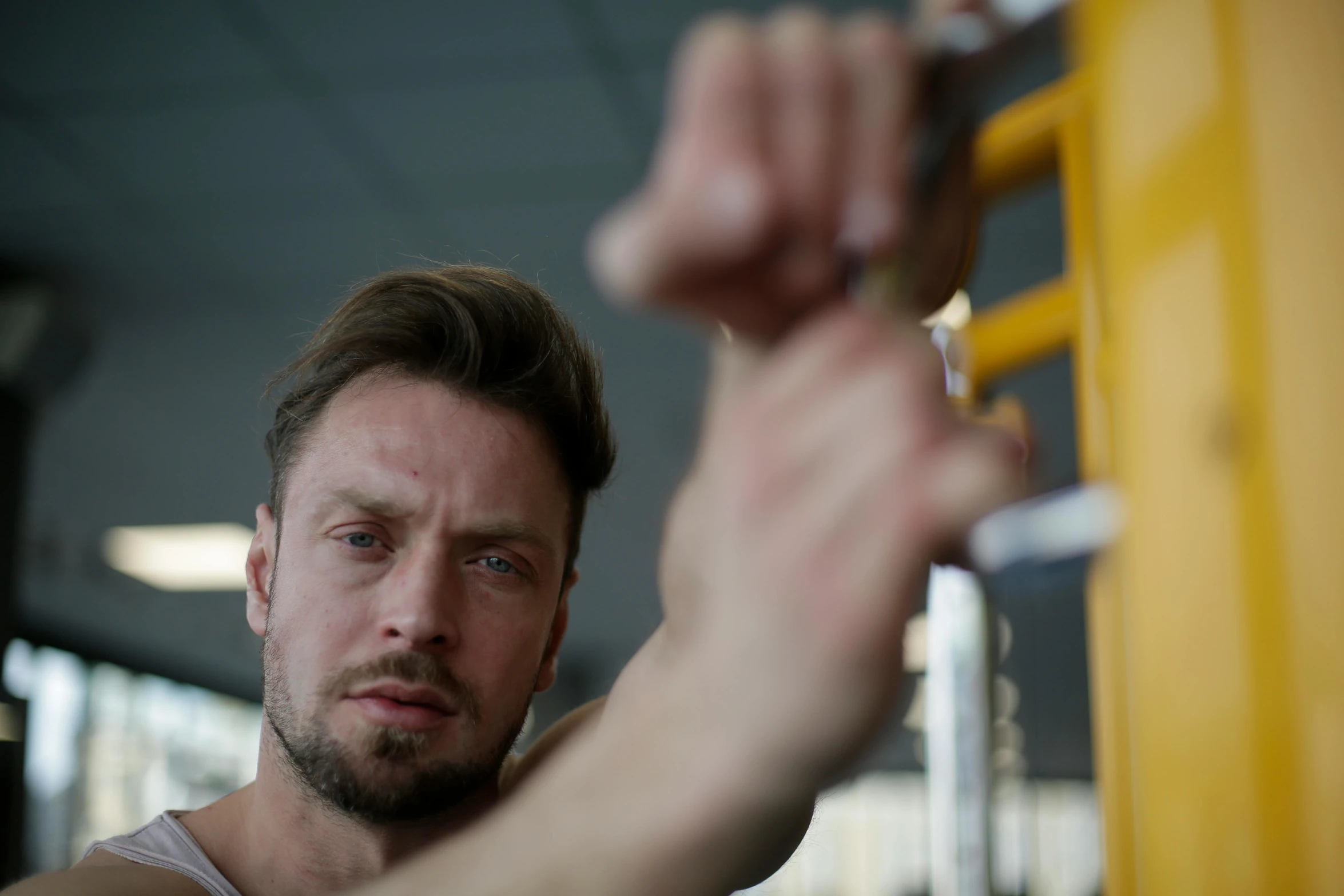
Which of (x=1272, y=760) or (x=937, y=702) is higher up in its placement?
(x=937, y=702)

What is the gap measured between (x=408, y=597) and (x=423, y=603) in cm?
2

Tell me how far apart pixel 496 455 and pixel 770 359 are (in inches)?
30.3

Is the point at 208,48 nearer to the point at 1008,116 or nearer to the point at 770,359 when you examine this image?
the point at 1008,116

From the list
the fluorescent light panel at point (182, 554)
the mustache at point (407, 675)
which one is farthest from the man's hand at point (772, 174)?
the fluorescent light panel at point (182, 554)

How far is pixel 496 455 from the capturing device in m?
1.13

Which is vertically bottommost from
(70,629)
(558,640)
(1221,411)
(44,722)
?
(1221,411)

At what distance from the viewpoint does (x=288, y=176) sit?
8.79 feet

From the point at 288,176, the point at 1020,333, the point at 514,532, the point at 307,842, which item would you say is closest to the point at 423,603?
the point at 514,532

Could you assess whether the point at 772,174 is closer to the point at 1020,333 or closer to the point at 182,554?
the point at 1020,333

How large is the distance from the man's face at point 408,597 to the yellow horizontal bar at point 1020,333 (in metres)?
0.47

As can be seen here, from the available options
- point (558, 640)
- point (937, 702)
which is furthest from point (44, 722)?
point (937, 702)

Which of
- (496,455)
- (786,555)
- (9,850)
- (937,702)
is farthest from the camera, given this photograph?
(9,850)

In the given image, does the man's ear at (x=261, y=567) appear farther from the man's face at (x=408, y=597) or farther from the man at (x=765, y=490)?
the man at (x=765, y=490)

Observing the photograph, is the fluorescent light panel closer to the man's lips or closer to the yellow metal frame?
the man's lips
